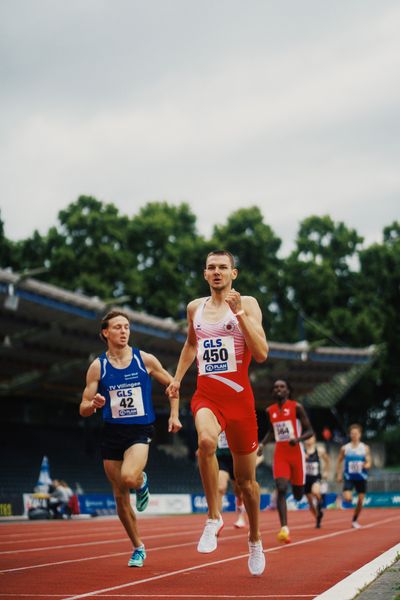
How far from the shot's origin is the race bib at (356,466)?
1928cm

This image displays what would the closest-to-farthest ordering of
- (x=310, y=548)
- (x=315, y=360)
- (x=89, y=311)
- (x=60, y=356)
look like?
(x=310, y=548) < (x=89, y=311) < (x=60, y=356) < (x=315, y=360)

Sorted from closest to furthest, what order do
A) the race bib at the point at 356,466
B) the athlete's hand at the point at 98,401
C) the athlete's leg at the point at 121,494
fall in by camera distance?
the athlete's hand at the point at 98,401
the athlete's leg at the point at 121,494
the race bib at the point at 356,466

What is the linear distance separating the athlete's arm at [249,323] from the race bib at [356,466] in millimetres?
11948

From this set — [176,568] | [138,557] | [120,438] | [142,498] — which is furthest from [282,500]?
[120,438]

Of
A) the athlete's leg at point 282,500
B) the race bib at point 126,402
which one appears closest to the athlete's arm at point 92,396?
the race bib at point 126,402

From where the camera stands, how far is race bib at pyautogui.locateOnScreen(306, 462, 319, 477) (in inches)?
789

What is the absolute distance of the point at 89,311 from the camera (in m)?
37.2

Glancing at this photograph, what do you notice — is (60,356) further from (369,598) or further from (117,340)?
(369,598)

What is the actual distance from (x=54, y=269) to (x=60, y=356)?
14990 millimetres

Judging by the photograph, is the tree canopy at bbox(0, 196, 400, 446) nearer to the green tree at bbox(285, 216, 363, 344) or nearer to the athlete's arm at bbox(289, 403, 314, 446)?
the green tree at bbox(285, 216, 363, 344)

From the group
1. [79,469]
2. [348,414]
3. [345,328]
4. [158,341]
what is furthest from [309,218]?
[79,469]

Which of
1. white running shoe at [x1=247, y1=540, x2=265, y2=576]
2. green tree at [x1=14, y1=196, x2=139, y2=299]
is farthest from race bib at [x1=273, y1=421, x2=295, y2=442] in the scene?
green tree at [x1=14, y1=196, x2=139, y2=299]

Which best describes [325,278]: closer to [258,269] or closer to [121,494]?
[258,269]

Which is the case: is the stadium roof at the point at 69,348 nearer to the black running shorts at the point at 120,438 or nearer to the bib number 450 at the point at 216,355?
the black running shorts at the point at 120,438
